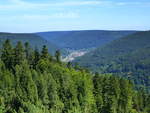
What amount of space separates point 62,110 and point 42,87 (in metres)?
9.06

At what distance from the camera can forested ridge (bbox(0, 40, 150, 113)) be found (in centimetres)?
7075

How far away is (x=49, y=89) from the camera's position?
76688 millimetres

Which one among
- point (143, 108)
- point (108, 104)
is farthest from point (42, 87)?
point (143, 108)

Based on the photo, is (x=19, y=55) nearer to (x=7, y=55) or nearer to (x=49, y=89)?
(x=7, y=55)

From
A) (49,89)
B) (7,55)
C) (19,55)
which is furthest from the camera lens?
(7,55)

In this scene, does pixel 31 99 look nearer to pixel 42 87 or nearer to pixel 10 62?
pixel 42 87

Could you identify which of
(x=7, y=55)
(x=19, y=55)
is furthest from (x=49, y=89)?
(x=7, y=55)

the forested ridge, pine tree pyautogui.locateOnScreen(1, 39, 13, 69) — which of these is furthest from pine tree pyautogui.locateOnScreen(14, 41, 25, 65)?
pine tree pyautogui.locateOnScreen(1, 39, 13, 69)

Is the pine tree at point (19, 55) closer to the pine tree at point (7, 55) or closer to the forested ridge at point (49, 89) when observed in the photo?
the forested ridge at point (49, 89)

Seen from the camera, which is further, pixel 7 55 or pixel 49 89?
pixel 7 55

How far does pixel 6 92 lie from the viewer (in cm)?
7062

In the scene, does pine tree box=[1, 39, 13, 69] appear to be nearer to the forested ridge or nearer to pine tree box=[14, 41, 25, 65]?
the forested ridge

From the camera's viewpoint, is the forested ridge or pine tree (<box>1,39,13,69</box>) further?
pine tree (<box>1,39,13,69</box>)

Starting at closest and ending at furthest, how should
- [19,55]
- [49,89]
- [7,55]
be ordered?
[49,89], [19,55], [7,55]
